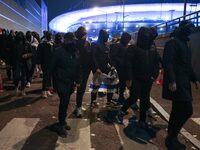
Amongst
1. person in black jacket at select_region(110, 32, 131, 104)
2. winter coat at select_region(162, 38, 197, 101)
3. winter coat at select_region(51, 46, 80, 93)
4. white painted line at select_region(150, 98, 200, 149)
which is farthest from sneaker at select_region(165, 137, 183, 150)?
person in black jacket at select_region(110, 32, 131, 104)

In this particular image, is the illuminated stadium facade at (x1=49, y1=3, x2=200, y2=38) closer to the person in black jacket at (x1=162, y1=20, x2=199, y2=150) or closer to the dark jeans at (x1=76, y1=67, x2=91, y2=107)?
the dark jeans at (x1=76, y1=67, x2=91, y2=107)

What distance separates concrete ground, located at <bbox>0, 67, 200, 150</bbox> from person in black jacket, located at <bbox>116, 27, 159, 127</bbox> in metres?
0.62

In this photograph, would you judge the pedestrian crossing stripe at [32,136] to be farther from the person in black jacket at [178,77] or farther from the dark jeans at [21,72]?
the dark jeans at [21,72]

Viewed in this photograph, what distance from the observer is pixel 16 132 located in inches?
259

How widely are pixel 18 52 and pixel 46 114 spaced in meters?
2.69

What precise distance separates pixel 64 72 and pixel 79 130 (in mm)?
1119

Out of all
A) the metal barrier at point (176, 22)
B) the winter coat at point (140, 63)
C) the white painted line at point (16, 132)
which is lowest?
the white painted line at point (16, 132)

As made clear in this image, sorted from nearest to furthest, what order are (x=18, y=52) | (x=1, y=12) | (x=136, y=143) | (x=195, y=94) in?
(x=136, y=143) → (x=18, y=52) → (x=195, y=94) → (x=1, y=12)

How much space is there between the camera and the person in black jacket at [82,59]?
306 inches

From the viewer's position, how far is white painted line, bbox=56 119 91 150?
5914 mm

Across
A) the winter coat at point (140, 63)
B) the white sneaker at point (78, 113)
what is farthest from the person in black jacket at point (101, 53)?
the winter coat at point (140, 63)

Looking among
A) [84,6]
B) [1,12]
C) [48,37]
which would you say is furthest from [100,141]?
[84,6]

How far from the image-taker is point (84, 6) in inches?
3152

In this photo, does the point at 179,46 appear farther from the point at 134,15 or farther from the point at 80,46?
the point at 134,15
